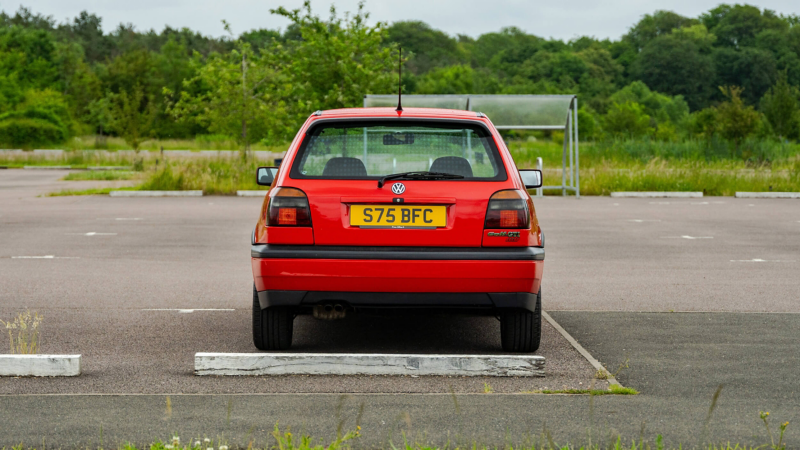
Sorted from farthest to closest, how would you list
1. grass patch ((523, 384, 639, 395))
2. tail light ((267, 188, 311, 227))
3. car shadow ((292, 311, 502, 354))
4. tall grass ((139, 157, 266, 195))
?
1. tall grass ((139, 157, 266, 195))
2. car shadow ((292, 311, 502, 354))
3. tail light ((267, 188, 311, 227))
4. grass patch ((523, 384, 639, 395))

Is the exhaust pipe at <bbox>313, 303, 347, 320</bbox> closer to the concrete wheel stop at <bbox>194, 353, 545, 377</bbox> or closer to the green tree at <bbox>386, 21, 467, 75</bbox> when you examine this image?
the concrete wheel stop at <bbox>194, 353, 545, 377</bbox>

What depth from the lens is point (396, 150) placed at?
512cm

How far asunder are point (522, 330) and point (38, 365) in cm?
280

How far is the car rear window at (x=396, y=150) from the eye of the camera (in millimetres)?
4938

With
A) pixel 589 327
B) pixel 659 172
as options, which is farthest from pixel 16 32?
pixel 589 327

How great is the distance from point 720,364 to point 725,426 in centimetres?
137

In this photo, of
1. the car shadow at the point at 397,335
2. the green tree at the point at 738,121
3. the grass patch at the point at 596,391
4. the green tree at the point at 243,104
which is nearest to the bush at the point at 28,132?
Answer: the green tree at the point at 243,104

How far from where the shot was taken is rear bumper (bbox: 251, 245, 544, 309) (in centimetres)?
466

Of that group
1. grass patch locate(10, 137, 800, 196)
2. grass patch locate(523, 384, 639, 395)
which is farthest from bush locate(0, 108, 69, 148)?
grass patch locate(523, 384, 639, 395)

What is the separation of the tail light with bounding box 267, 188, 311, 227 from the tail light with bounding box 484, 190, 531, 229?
3.37 ft

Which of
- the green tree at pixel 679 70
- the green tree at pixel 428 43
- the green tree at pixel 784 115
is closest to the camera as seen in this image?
the green tree at pixel 784 115

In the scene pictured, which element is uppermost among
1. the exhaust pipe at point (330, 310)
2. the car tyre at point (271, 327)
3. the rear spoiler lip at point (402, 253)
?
the rear spoiler lip at point (402, 253)

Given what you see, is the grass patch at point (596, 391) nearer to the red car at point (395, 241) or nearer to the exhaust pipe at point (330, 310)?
the red car at point (395, 241)

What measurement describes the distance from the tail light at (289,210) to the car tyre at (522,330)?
136cm
